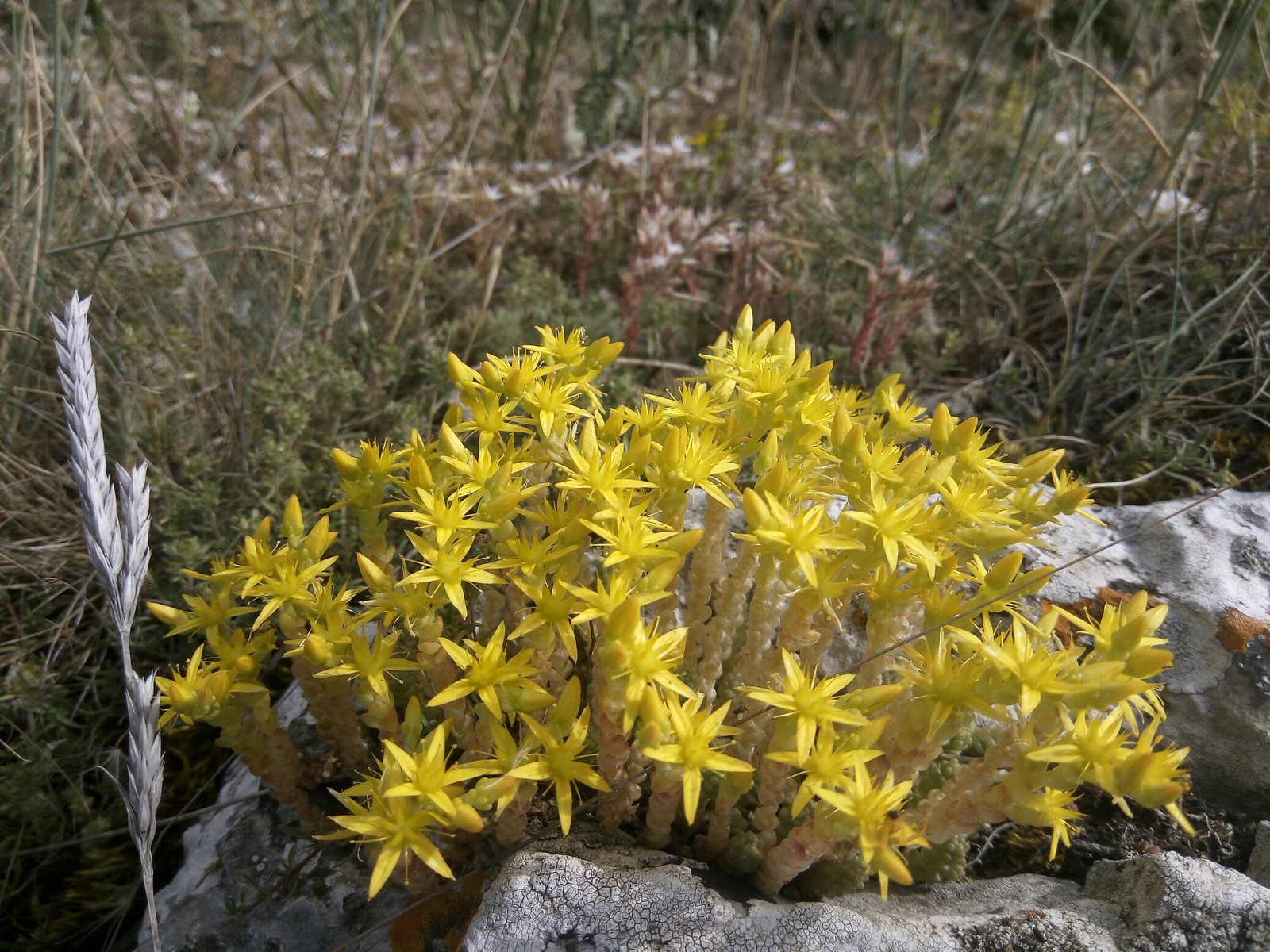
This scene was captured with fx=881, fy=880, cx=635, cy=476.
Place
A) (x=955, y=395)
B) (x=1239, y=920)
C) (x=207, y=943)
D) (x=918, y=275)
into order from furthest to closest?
(x=918, y=275), (x=955, y=395), (x=207, y=943), (x=1239, y=920)

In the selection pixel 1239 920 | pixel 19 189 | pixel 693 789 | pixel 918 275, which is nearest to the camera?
pixel 693 789

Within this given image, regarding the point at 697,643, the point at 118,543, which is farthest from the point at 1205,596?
the point at 118,543

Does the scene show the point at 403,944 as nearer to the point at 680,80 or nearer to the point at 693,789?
the point at 693,789

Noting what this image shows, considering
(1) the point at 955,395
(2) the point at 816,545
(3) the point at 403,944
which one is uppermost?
(2) the point at 816,545

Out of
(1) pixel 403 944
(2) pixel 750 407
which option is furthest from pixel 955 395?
→ (1) pixel 403 944

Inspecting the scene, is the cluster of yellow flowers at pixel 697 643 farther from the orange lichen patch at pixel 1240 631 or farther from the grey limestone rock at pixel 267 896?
the orange lichen patch at pixel 1240 631

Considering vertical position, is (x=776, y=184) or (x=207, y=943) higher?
(x=776, y=184)

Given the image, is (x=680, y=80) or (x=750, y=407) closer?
(x=750, y=407)

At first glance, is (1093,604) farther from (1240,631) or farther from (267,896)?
(267,896)
